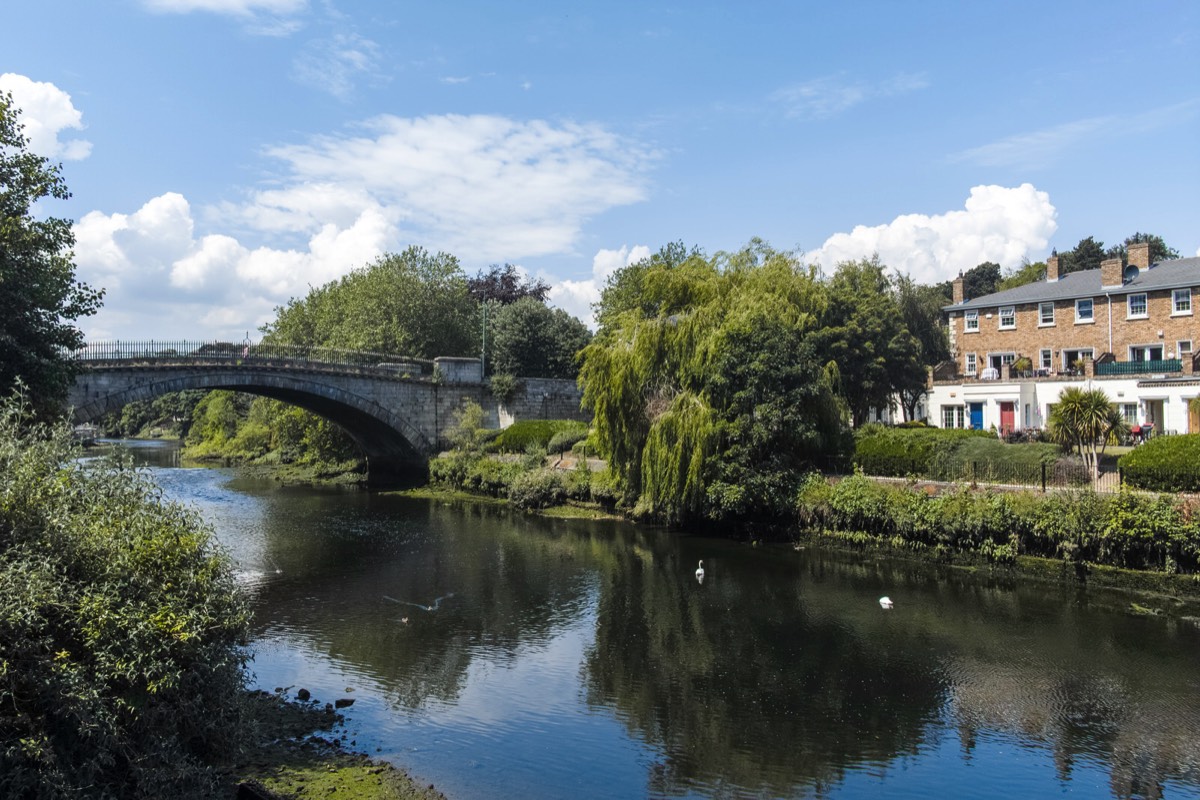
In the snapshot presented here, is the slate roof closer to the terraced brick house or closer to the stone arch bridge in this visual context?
the terraced brick house

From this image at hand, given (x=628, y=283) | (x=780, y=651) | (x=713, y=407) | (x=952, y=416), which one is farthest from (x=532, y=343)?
(x=780, y=651)

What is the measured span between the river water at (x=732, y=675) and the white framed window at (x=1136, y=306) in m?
21.4

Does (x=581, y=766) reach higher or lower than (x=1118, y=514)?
lower

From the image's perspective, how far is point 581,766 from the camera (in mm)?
11812

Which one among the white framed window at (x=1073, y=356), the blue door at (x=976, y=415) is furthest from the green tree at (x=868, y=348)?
the white framed window at (x=1073, y=356)

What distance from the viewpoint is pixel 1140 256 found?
39.3 meters

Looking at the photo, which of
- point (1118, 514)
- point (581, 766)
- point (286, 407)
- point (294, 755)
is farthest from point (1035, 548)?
point (286, 407)

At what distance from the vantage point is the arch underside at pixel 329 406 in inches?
1337

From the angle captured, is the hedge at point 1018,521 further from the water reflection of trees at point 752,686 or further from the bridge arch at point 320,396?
the bridge arch at point 320,396

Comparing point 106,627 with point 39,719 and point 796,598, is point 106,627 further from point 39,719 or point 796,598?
point 796,598

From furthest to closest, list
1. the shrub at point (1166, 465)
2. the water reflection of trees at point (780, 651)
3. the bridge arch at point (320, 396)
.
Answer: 1. the bridge arch at point (320, 396)
2. the shrub at point (1166, 465)
3. the water reflection of trees at point (780, 651)

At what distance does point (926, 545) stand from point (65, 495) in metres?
20.5

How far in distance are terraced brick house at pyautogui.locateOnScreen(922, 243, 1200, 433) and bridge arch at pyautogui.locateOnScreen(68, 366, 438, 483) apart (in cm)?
2648

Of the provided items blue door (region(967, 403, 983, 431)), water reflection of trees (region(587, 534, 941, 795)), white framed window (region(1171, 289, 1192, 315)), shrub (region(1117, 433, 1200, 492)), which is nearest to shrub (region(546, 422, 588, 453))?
water reflection of trees (region(587, 534, 941, 795))
